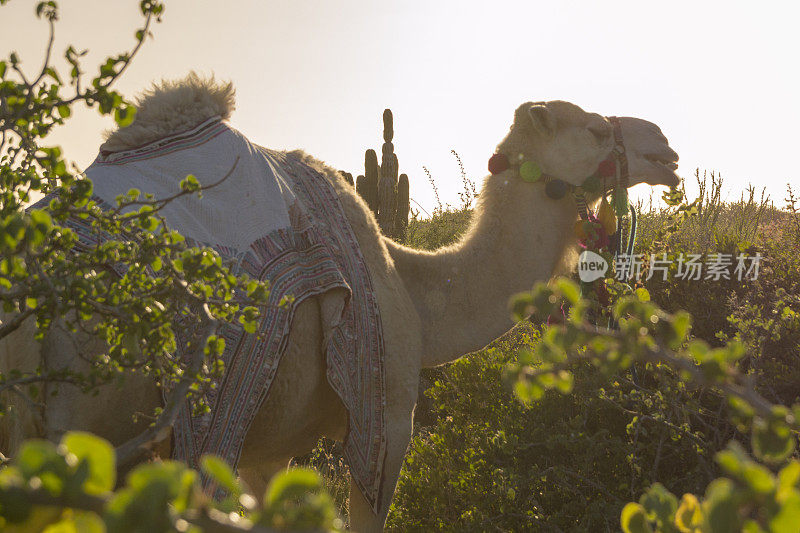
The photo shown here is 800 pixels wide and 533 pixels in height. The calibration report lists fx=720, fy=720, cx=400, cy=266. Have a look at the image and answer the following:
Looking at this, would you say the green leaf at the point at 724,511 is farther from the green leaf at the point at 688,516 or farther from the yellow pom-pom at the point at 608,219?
the yellow pom-pom at the point at 608,219

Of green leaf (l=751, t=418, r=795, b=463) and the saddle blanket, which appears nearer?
green leaf (l=751, t=418, r=795, b=463)

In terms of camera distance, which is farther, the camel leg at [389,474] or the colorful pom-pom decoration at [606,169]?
the colorful pom-pom decoration at [606,169]

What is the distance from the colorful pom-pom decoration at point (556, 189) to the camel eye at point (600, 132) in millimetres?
328

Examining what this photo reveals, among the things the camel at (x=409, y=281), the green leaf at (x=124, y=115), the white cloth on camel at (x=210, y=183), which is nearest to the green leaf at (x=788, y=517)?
the green leaf at (x=124, y=115)

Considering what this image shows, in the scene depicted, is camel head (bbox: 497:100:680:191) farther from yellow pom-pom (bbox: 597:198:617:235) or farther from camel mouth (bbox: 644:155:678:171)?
yellow pom-pom (bbox: 597:198:617:235)

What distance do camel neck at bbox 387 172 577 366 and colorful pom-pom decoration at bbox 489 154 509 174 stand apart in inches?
2.2

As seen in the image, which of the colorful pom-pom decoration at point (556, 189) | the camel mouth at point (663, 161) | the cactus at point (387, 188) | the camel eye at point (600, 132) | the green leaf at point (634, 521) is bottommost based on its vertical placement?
the green leaf at point (634, 521)

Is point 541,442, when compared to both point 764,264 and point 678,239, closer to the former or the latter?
point 764,264

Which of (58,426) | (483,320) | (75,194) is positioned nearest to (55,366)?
(58,426)

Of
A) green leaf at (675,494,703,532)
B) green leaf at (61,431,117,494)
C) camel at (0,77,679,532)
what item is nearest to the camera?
green leaf at (61,431,117,494)

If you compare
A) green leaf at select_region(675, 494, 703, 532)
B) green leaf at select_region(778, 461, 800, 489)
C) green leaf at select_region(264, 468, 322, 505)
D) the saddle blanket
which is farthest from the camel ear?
green leaf at select_region(264, 468, 322, 505)

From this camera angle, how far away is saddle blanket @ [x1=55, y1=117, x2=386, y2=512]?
105 inches

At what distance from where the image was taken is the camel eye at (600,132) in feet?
12.7

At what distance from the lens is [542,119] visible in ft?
12.7
